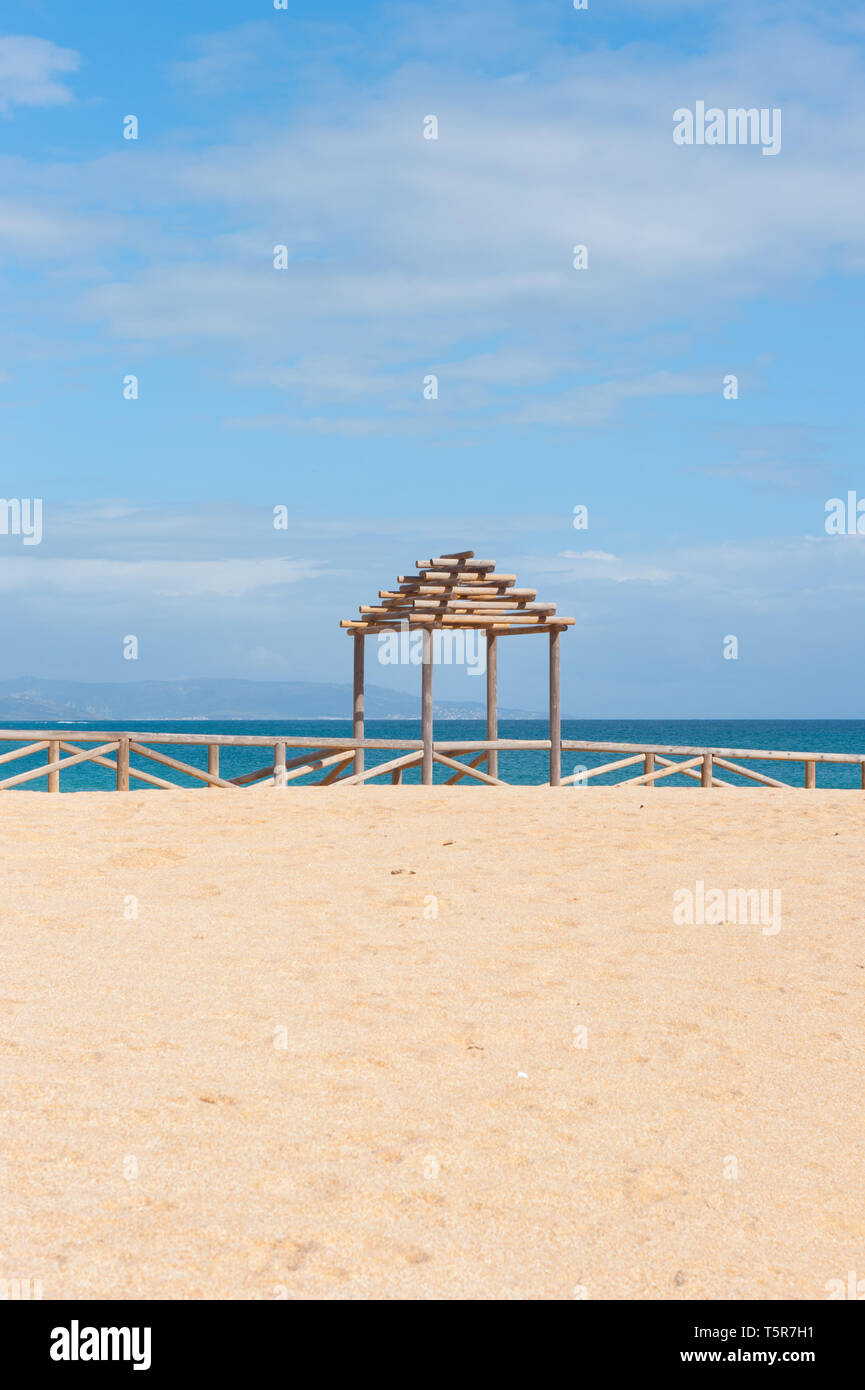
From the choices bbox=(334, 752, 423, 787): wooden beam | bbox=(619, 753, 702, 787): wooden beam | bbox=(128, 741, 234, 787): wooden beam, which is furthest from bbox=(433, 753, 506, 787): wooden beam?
bbox=(128, 741, 234, 787): wooden beam

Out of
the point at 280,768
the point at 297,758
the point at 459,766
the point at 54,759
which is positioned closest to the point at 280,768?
the point at 280,768

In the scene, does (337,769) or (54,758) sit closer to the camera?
(54,758)

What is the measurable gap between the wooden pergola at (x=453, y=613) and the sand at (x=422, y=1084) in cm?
732

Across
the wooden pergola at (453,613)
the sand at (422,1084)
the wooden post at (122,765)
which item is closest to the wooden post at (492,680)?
the wooden pergola at (453,613)

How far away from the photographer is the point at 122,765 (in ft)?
48.7

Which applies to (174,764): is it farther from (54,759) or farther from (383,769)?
(383,769)

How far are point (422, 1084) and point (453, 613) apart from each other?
12649 mm

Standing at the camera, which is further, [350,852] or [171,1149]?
[350,852]

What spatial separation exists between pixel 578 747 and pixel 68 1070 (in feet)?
49.3

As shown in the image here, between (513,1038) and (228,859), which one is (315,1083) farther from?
(228,859)

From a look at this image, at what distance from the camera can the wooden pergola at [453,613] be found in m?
15.9

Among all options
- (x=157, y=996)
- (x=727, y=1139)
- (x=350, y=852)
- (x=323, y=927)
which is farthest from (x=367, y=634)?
(x=727, y=1139)
